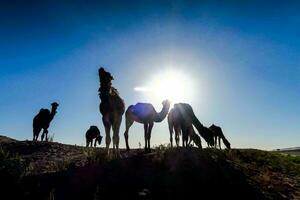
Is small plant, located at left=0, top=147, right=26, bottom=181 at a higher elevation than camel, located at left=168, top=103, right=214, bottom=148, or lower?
lower

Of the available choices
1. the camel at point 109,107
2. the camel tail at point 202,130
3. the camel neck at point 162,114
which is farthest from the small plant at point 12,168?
the camel tail at point 202,130

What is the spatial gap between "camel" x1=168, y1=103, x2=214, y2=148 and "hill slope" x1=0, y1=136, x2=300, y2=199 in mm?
854

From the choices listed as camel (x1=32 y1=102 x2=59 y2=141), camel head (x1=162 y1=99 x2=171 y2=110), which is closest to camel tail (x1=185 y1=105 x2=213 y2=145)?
camel head (x1=162 y1=99 x2=171 y2=110)

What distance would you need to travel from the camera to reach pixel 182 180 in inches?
486

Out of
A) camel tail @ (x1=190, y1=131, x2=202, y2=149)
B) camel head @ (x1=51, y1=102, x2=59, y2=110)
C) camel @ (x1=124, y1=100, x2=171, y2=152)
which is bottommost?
camel tail @ (x1=190, y1=131, x2=202, y2=149)

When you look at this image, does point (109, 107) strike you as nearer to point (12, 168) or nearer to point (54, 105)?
point (12, 168)

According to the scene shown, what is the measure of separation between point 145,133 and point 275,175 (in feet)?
19.6

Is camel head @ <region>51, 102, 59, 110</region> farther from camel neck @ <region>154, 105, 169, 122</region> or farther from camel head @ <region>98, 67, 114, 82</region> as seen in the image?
camel neck @ <region>154, 105, 169, 122</region>

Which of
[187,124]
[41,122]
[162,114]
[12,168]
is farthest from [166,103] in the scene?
[41,122]

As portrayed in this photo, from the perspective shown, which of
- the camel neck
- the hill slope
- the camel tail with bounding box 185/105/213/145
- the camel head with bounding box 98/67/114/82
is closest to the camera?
the hill slope

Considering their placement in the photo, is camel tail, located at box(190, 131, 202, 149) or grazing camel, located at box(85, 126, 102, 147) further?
grazing camel, located at box(85, 126, 102, 147)

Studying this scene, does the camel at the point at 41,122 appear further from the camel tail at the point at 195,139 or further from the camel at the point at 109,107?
the camel tail at the point at 195,139

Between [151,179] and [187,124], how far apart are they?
6.12 meters

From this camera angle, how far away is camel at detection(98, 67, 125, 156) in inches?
650
